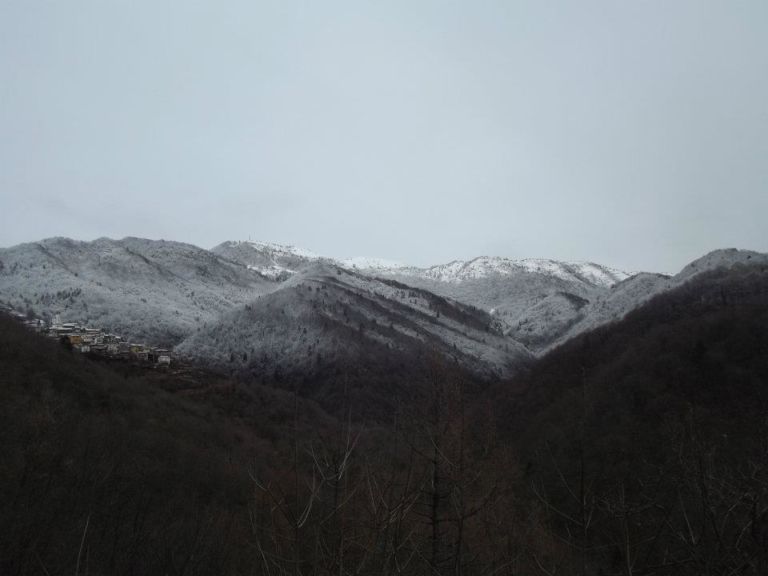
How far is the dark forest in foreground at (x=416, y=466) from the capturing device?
4523 mm

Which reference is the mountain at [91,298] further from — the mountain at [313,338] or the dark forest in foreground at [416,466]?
the dark forest in foreground at [416,466]

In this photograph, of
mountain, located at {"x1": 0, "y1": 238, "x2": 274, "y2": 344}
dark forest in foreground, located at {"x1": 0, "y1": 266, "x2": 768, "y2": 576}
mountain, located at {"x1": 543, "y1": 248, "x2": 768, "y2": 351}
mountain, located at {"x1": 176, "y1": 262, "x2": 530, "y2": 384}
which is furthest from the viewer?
mountain, located at {"x1": 543, "y1": 248, "x2": 768, "y2": 351}

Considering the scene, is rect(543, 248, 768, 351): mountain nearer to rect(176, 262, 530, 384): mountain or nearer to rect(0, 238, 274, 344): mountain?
rect(176, 262, 530, 384): mountain

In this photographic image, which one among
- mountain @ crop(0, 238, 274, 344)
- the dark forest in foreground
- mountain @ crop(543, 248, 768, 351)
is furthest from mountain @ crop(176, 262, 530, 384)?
mountain @ crop(543, 248, 768, 351)

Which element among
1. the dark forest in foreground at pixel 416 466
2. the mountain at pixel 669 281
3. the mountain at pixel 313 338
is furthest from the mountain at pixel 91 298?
the mountain at pixel 669 281

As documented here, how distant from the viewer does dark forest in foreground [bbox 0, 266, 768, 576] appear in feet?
14.8

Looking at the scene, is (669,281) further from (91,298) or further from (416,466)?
(416,466)

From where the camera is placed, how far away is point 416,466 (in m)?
7.91

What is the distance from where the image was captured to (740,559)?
408 centimetres

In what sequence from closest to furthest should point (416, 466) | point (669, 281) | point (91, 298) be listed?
1. point (416, 466)
2. point (91, 298)
3. point (669, 281)

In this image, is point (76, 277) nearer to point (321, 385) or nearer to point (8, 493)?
point (321, 385)

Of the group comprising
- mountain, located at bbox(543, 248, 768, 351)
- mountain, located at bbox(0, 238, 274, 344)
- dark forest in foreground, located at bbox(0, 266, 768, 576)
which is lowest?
dark forest in foreground, located at bbox(0, 266, 768, 576)

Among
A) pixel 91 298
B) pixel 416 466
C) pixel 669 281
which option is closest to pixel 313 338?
pixel 91 298

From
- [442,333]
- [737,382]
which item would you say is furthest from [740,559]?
[442,333]
